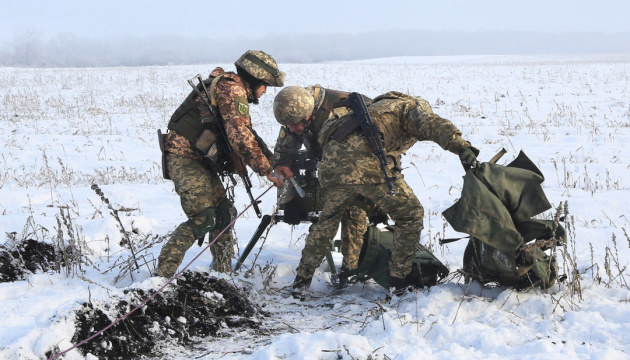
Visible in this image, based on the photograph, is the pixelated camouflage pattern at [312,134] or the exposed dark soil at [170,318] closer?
the exposed dark soil at [170,318]

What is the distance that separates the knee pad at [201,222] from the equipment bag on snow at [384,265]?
1.13 m

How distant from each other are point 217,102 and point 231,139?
0.32 metres

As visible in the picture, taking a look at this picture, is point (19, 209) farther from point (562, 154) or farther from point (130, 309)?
point (562, 154)

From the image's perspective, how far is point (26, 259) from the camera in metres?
3.93

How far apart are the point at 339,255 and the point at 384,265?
1.26 m

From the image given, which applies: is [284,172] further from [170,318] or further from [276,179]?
[170,318]

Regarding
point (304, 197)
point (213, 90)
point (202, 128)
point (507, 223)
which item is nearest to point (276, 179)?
point (304, 197)

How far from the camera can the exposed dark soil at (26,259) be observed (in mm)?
3617

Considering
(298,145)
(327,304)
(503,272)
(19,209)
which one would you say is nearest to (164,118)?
(19,209)

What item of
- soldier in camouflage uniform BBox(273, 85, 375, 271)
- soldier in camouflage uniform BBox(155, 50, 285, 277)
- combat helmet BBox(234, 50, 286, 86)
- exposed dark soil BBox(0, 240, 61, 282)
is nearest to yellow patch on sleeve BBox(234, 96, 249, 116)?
soldier in camouflage uniform BBox(155, 50, 285, 277)

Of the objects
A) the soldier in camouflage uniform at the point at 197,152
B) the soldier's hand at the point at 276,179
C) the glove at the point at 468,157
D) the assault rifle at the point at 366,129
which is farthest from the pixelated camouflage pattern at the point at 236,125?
the glove at the point at 468,157

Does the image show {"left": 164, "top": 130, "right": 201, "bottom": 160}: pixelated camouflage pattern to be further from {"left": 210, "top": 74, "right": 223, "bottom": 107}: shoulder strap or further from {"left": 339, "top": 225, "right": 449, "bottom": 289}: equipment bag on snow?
{"left": 339, "top": 225, "right": 449, "bottom": 289}: equipment bag on snow

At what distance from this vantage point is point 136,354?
265cm

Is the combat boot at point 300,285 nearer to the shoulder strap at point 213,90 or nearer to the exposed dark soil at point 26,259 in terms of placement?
the shoulder strap at point 213,90
